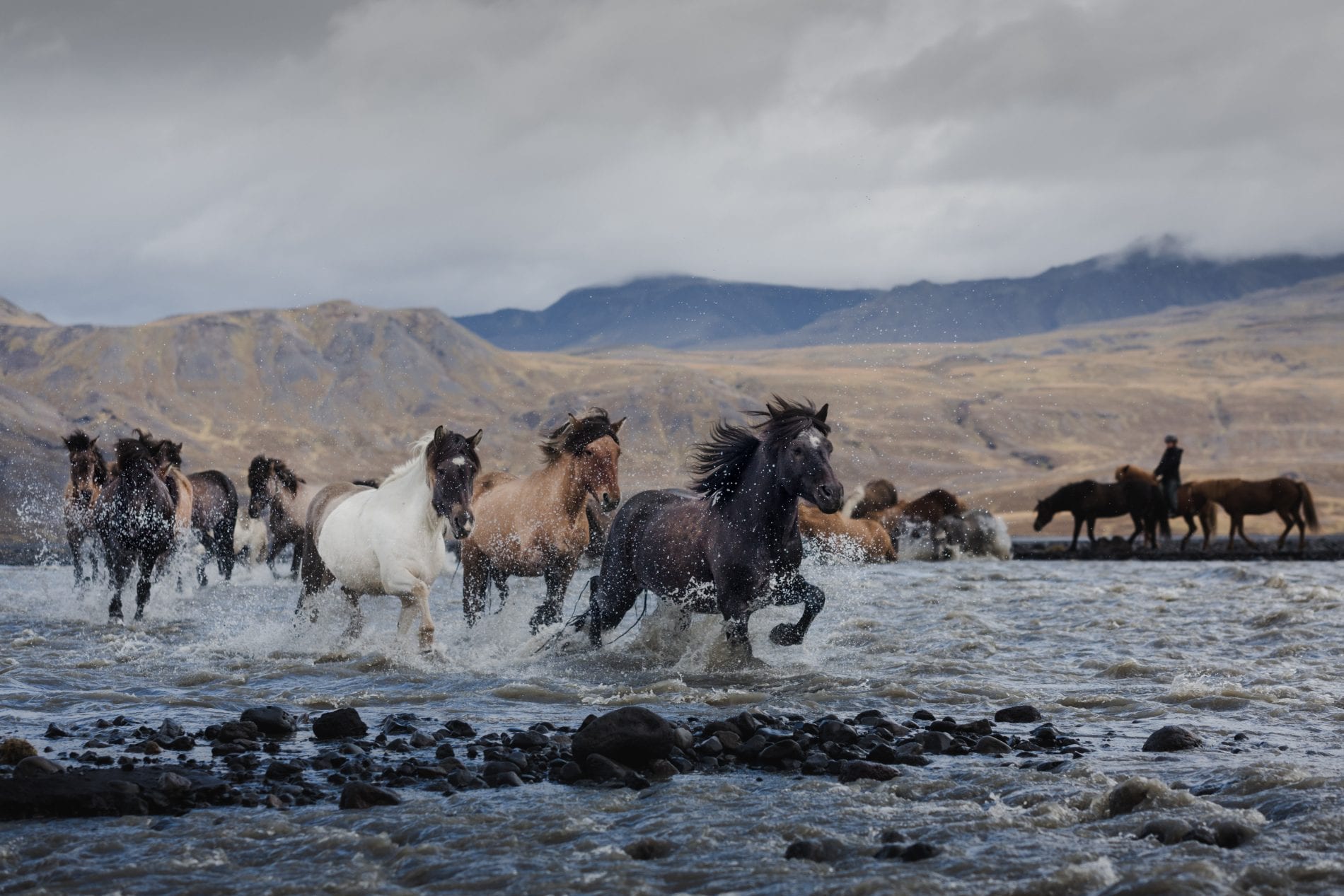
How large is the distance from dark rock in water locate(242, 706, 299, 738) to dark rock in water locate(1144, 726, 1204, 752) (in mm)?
5331

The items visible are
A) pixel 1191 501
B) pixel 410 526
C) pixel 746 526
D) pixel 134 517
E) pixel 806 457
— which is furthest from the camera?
pixel 1191 501

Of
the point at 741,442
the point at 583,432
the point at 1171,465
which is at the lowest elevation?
the point at 1171,465

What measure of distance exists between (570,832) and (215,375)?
7101 inches

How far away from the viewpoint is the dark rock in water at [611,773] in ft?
23.0

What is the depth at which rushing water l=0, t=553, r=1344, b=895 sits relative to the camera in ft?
17.9

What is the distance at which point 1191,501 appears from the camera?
4091 centimetres

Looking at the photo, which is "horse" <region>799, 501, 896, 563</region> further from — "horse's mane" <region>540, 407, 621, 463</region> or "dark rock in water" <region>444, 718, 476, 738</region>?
"dark rock in water" <region>444, 718, 476, 738</region>

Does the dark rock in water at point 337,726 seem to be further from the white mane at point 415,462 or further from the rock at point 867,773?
the white mane at point 415,462

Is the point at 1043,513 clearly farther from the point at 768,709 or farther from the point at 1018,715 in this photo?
the point at 768,709

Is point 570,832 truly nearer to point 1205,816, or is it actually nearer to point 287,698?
point 1205,816

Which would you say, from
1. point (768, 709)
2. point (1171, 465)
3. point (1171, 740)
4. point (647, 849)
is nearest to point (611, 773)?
point (647, 849)

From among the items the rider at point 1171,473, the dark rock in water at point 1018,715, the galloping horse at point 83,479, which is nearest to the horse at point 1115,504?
the rider at point 1171,473

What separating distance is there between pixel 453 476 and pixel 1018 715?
5.26 metres

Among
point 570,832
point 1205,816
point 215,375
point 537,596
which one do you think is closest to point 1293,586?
point 537,596
